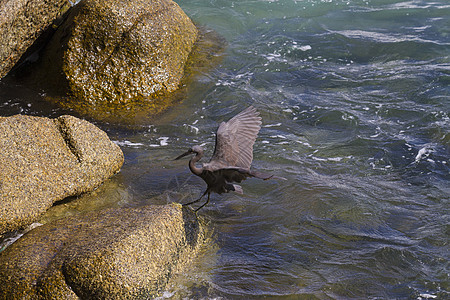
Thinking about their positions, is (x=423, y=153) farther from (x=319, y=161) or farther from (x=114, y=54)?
(x=114, y=54)

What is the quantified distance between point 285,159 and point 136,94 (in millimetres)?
2922

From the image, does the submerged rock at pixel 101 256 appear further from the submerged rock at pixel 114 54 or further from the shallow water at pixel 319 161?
the submerged rock at pixel 114 54

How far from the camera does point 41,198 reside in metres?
4.86

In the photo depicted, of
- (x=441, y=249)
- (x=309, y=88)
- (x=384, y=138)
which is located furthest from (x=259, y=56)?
(x=441, y=249)

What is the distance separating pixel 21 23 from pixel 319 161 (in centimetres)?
556

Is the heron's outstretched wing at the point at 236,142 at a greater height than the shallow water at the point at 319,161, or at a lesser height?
greater

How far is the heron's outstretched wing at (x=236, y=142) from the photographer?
15.6ft

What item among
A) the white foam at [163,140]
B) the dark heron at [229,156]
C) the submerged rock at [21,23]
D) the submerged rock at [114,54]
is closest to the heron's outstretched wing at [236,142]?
the dark heron at [229,156]

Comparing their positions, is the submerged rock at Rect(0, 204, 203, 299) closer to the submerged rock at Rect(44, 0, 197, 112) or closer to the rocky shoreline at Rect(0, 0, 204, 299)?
the rocky shoreline at Rect(0, 0, 204, 299)

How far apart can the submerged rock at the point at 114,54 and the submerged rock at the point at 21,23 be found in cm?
47

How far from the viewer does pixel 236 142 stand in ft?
16.1

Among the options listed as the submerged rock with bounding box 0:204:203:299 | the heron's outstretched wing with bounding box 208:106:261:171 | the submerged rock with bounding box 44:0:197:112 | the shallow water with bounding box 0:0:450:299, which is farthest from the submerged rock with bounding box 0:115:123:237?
the submerged rock with bounding box 44:0:197:112

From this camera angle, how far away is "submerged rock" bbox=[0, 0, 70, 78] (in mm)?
7754

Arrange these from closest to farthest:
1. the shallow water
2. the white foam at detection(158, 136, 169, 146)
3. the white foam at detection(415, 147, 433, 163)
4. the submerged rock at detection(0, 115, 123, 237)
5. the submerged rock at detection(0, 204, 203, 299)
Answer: the submerged rock at detection(0, 204, 203, 299)
the shallow water
the submerged rock at detection(0, 115, 123, 237)
the white foam at detection(415, 147, 433, 163)
the white foam at detection(158, 136, 169, 146)
